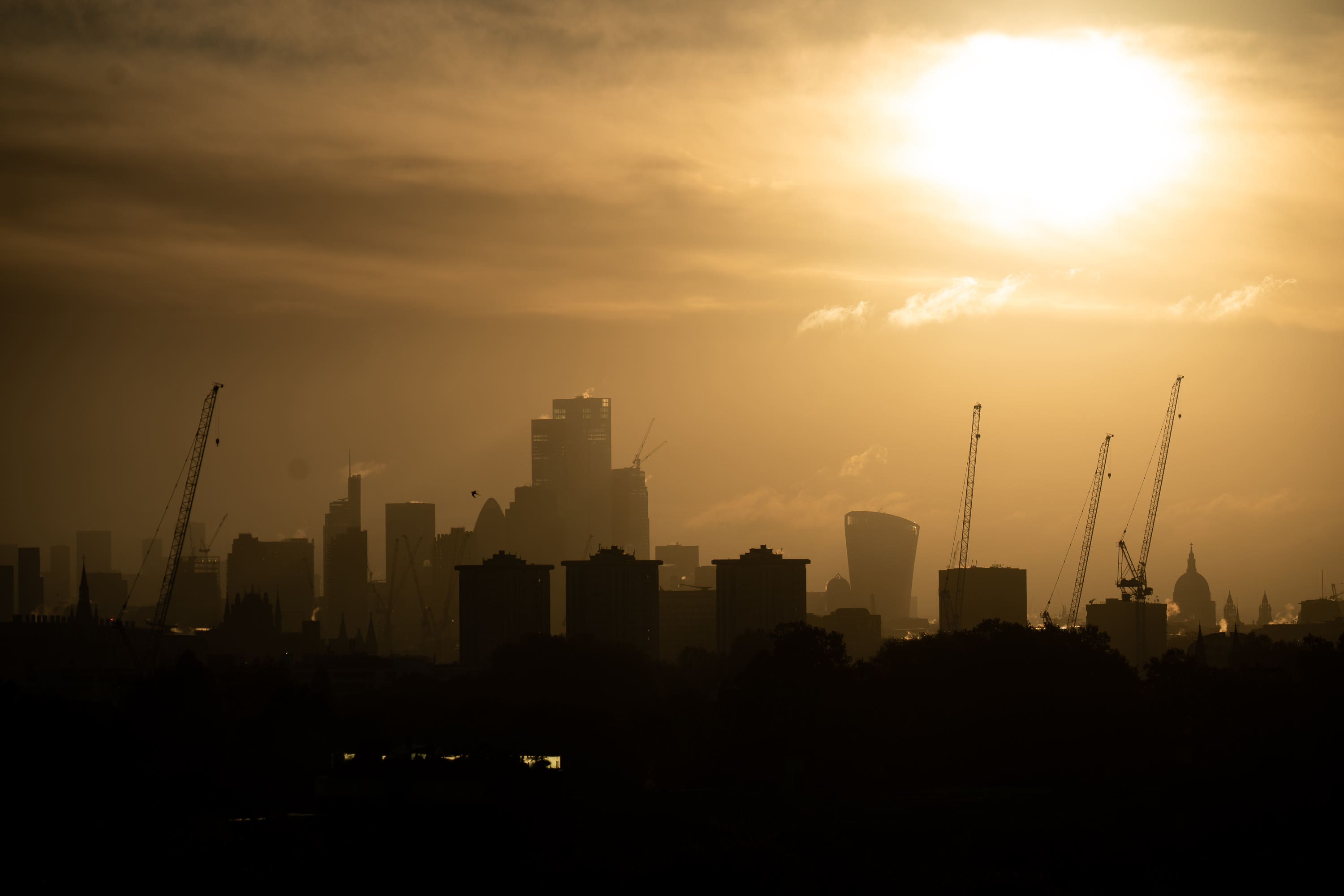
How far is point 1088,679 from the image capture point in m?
159

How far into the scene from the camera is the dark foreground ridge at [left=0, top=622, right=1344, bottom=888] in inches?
4055

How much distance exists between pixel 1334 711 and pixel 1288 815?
29.0m

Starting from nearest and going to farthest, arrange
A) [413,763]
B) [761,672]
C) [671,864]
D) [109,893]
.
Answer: [109,893] < [671,864] < [413,763] < [761,672]

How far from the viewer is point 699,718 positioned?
16200 cm

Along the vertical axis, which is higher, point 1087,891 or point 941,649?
point 941,649

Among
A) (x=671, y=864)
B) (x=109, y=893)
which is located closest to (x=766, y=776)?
(x=671, y=864)

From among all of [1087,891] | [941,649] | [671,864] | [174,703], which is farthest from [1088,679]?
[174,703]

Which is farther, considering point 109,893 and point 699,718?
point 699,718

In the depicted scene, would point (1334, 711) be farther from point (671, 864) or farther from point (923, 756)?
point (671, 864)

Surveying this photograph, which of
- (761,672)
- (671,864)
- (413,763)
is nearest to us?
(671,864)

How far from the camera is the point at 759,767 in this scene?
138m

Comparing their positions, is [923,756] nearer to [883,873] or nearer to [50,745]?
[883,873]

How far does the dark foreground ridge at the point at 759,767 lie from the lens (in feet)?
338

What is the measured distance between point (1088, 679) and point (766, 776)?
41283mm
